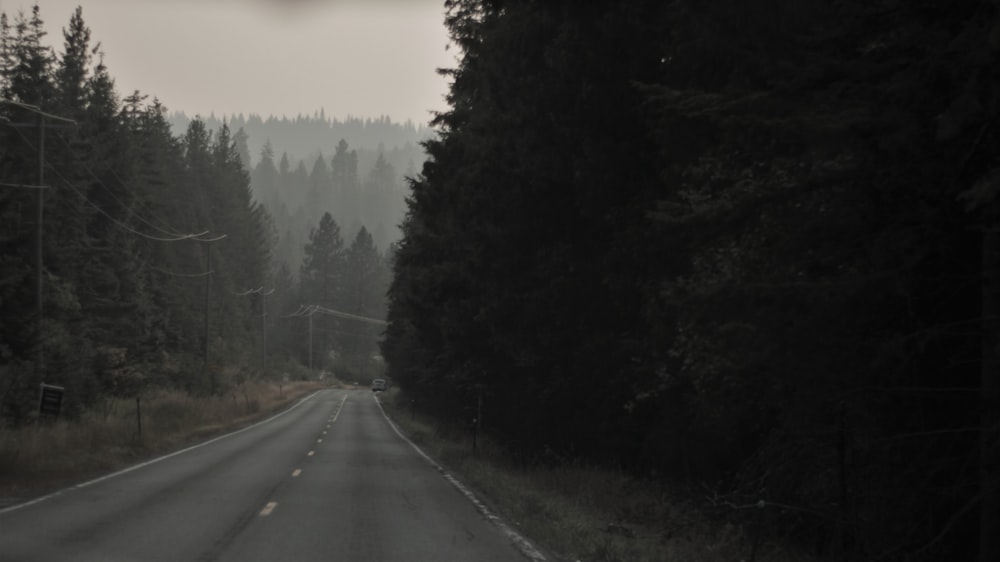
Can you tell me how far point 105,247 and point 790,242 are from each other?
4952 centimetres

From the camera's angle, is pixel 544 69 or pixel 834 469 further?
pixel 544 69

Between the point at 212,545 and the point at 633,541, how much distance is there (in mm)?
5036

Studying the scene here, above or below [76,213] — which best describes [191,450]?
below

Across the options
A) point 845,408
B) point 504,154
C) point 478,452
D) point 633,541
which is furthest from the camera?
point 478,452

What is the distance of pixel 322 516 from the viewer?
43.2 feet

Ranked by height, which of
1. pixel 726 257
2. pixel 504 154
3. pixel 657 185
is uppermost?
pixel 504 154

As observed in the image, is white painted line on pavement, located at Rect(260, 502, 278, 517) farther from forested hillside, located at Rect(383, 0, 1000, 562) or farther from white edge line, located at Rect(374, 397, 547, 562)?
forested hillside, located at Rect(383, 0, 1000, 562)

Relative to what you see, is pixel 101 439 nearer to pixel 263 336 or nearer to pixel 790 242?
pixel 790 242

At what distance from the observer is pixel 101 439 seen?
1019 inches

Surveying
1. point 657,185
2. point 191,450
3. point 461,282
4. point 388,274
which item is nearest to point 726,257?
point 657,185

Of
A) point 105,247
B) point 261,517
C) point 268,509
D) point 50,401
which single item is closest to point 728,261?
point 261,517

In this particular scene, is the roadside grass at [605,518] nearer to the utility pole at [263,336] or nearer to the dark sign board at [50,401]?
the dark sign board at [50,401]

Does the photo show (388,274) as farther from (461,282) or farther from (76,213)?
(461,282)

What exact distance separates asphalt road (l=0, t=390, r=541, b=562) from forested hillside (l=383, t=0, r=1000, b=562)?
11.5 feet
